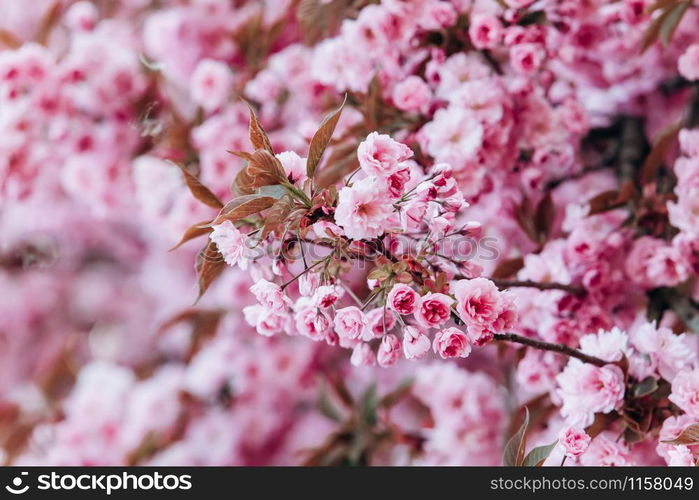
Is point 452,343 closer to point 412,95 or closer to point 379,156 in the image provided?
point 379,156

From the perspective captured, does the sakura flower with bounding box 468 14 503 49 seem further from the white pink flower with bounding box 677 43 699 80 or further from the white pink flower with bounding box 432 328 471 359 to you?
the white pink flower with bounding box 432 328 471 359

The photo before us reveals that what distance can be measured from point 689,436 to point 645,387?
0.08 m

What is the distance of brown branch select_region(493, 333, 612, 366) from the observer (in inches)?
24.6

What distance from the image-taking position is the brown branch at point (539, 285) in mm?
691

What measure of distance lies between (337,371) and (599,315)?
→ 0.52 metres

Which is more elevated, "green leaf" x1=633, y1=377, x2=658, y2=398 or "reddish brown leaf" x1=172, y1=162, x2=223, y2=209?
"reddish brown leaf" x1=172, y1=162, x2=223, y2=209

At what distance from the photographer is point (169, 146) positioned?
1090 mm

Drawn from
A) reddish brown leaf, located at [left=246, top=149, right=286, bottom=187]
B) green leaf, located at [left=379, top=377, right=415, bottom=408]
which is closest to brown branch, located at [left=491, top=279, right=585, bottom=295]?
reddish brown leaf, located at [left=246, top=149, right=286, bottom=187]

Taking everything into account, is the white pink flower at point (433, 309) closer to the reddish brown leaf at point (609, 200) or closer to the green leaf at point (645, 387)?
the green leaf at point (645, 387)

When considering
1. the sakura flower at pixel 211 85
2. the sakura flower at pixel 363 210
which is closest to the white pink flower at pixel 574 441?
the sakura flower at pixel 363 210

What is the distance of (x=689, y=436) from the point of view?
613 millimetres

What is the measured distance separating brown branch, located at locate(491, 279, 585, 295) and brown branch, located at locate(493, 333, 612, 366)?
6cm

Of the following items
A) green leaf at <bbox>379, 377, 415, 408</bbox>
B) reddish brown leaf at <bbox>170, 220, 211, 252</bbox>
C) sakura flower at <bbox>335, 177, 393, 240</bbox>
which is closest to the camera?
sakura flower at <bbox>335, 177, 393, 240</bbox>

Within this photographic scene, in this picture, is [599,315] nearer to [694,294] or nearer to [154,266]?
[694,294]
